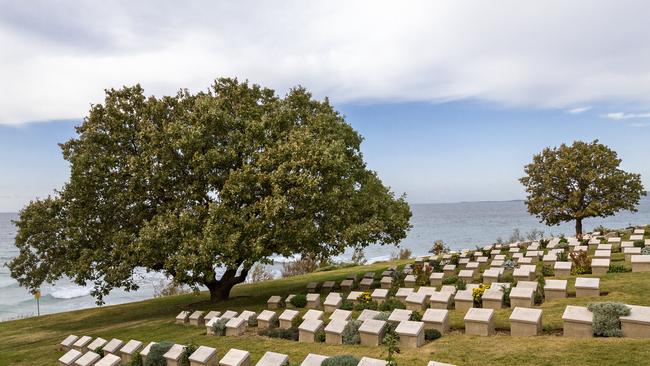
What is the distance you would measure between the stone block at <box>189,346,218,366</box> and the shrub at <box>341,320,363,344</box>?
13.4 feet

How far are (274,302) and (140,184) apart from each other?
8742 mm

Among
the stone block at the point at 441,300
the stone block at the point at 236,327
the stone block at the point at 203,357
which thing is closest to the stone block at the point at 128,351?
the stone block at the point at 203,357

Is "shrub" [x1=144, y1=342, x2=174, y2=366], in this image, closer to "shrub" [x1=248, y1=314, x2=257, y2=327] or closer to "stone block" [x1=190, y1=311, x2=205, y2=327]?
"shrub" [x1=248, y1=314, x2=257, y2=327]

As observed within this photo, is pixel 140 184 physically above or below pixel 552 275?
above

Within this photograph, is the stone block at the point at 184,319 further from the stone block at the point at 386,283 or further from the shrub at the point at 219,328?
the stone block at the point at 386,283

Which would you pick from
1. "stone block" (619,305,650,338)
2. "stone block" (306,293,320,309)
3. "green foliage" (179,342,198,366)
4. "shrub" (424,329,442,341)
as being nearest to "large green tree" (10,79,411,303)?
"stone block" (306,293,320,309)

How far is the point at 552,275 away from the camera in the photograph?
21.8m

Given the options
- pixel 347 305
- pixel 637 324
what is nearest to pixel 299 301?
pixel 347 305

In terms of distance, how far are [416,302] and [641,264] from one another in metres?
11.1

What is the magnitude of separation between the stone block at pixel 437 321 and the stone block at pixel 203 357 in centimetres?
676

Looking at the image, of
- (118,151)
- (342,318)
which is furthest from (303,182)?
(118,151)

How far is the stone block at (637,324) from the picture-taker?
37.9 feet

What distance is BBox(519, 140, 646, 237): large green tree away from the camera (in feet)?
127

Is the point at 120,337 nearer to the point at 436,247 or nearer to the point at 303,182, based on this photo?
the point at 303,182
